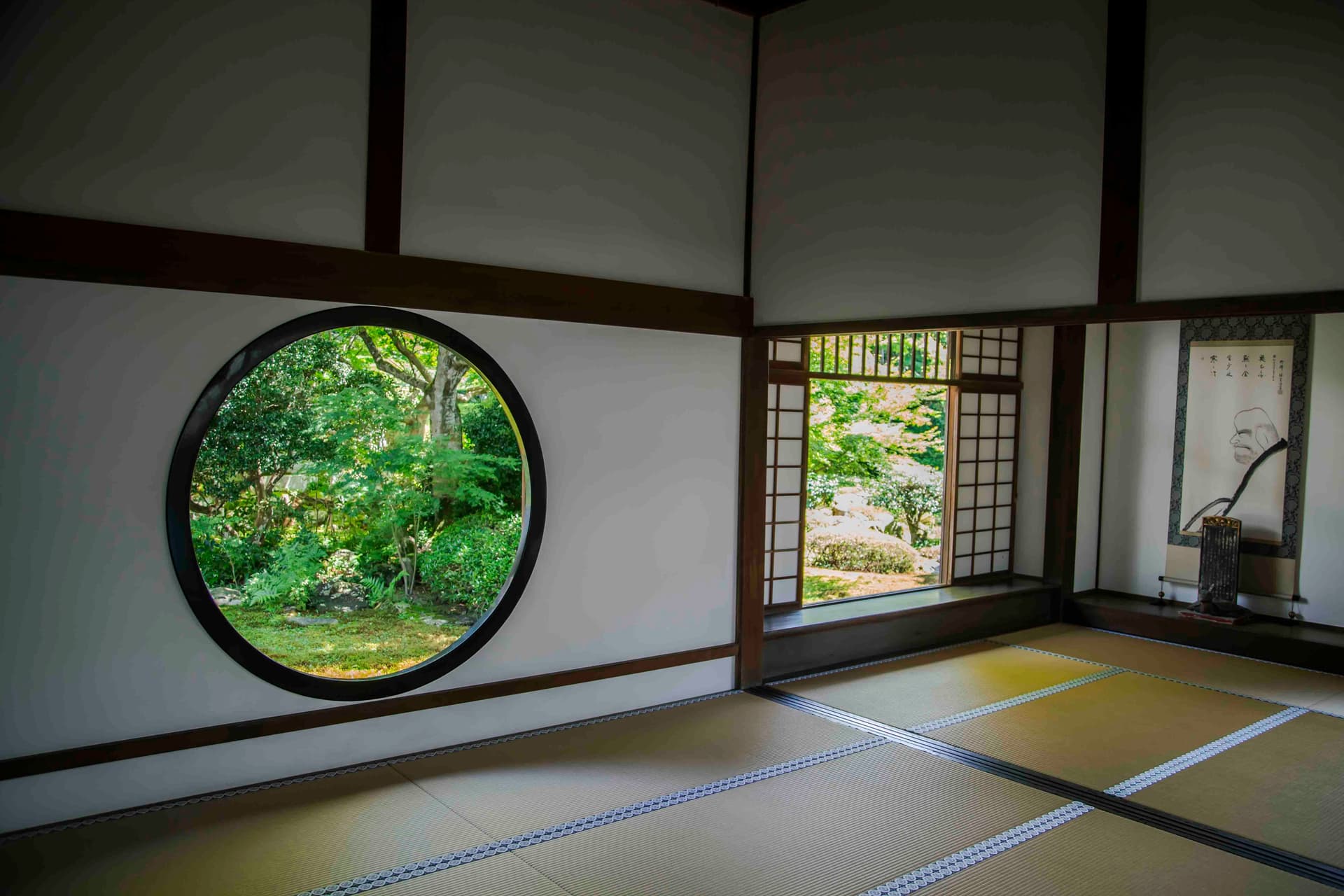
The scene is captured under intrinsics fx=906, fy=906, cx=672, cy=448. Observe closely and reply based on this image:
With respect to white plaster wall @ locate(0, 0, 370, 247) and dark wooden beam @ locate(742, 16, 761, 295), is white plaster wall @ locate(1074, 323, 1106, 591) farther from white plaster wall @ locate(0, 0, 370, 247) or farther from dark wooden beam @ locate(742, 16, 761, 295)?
white plaster wall @ locate(0, 0, 370, 247)

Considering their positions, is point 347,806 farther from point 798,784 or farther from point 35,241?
point 35,241

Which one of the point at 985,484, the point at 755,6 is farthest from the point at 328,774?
the point at 985,484

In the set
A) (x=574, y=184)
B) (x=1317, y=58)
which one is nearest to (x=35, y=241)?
(x=574, y=184)

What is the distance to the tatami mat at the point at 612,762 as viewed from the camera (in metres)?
3.41

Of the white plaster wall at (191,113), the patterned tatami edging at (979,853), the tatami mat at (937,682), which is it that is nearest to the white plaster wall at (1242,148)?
the patterned tatami edging at (979,853)

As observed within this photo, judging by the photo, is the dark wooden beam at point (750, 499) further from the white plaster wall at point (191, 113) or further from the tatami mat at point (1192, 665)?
the tatami mat at point (1192, 665)

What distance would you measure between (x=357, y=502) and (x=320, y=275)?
213 inches

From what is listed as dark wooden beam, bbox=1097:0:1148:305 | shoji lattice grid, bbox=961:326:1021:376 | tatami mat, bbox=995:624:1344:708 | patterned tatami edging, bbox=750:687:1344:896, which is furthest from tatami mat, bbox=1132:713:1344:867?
shoji lattice grid, bbox=961:326:1021:376

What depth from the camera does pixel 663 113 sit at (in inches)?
177

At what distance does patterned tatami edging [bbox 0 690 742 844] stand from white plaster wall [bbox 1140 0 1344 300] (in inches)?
116

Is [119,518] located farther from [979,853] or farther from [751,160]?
[751,160]

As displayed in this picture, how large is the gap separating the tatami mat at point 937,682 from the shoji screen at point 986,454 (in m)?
1.20

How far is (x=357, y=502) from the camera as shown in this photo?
855 centimetres

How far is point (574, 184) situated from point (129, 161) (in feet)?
5.90
